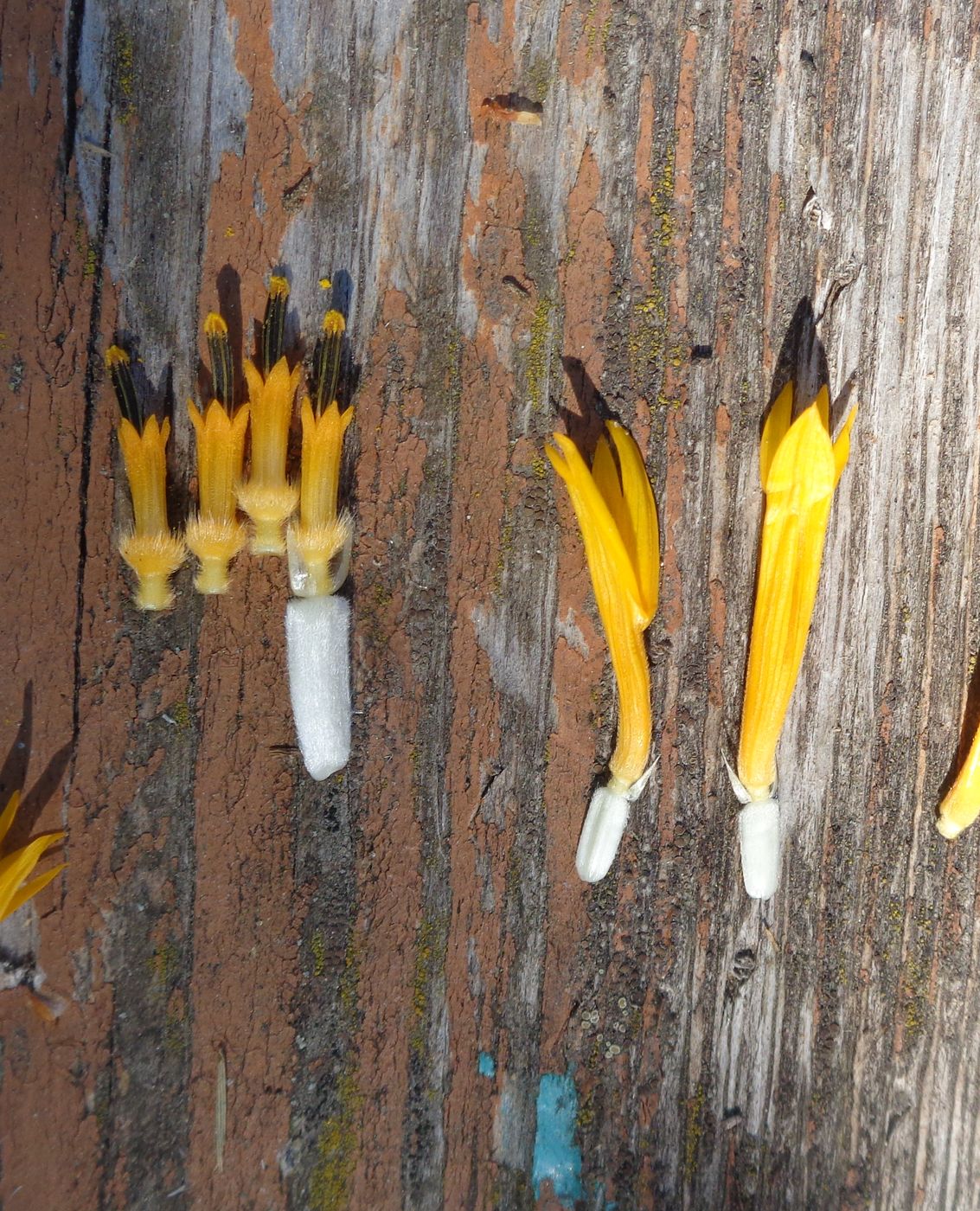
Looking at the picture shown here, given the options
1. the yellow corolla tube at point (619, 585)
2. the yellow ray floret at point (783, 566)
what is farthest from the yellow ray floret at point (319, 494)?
the yellow ray floret at point (783, 566)

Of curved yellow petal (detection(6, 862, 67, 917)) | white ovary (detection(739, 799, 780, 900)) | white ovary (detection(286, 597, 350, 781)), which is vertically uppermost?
white ovary (detection(286, 597, 350, 781))

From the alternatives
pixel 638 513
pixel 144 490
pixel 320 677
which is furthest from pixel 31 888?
pixel 638 513

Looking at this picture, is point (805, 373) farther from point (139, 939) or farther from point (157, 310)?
point (139, 939)

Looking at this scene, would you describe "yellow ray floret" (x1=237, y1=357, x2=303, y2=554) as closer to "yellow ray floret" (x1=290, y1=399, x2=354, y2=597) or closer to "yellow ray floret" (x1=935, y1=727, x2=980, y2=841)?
"yellow ray floret" (x1=290, y1=399, x2=354, y2=597)

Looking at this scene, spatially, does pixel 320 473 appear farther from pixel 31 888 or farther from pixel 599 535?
pixel 31 888

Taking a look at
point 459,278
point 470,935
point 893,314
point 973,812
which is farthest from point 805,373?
point 470,935

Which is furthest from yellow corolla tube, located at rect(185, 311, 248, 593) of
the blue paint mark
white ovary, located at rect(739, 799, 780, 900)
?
the blue paint mark
